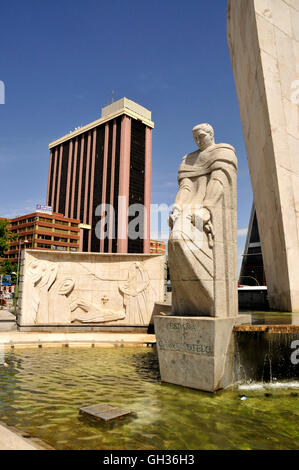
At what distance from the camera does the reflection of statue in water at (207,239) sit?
6930 millimetres

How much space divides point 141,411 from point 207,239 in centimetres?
355

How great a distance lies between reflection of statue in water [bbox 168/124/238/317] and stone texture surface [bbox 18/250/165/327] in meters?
8.16

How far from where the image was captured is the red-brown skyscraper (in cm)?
9450

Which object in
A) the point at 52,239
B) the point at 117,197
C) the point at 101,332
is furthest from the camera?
the point at 117,197

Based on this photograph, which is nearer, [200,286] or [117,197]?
[200,286]

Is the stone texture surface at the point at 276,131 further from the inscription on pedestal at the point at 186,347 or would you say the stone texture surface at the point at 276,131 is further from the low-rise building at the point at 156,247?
the low-rise building at the point at 156,247

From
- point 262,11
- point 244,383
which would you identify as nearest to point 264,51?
point 262,11

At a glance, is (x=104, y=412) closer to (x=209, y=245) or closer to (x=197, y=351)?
(x=197, y=351)

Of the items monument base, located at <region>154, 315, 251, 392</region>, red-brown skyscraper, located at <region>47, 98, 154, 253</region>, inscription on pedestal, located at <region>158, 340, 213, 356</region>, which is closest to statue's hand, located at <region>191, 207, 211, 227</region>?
monument base, located at <region>154, 315, 251, 392</region>

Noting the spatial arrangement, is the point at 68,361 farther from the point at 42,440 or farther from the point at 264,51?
the point at 264,51

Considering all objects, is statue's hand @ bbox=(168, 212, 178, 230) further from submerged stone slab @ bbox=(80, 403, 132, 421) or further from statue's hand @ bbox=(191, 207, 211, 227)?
submerged stone slab @ bbox=(80, 403, 132, 421)

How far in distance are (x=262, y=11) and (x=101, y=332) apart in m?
14.9
